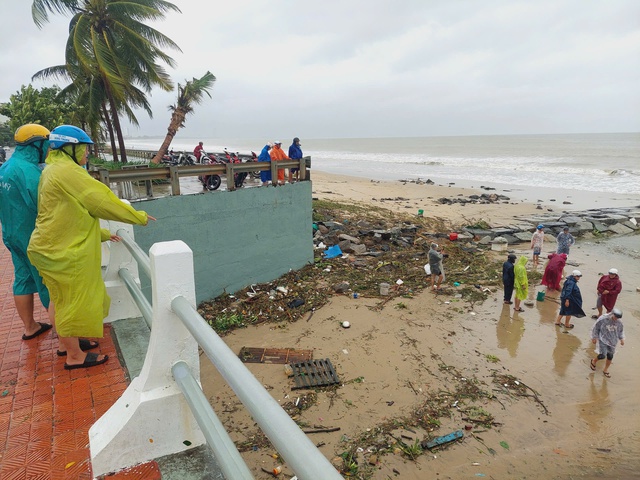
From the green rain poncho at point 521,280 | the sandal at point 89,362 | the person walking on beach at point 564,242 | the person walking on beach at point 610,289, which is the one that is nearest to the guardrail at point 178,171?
the sandal at point 89,362

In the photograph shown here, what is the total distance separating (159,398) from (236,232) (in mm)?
7197

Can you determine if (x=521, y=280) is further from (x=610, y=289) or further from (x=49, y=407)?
(x=49, y=407)

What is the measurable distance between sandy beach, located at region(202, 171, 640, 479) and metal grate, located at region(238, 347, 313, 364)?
17cm

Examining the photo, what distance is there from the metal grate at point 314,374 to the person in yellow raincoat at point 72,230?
12.6 feet

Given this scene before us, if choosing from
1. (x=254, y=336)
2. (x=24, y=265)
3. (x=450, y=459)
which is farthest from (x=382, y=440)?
(x=24, y=265)

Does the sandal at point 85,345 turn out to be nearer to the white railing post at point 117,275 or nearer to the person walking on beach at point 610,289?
the white railing post at point 117,275

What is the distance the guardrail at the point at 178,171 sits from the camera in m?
6.73

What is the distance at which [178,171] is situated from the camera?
24.5ft

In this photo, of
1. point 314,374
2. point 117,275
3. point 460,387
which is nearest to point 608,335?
point 460,387

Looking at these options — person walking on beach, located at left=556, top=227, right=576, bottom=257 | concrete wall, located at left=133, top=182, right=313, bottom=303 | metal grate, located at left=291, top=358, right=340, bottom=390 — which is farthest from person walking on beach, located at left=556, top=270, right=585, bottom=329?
concrete wall, located at left=133, top=182, right=313, bottom=303

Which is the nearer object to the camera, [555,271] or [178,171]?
[178,171]

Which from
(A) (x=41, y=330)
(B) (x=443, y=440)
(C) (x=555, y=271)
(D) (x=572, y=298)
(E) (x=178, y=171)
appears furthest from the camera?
(C) (x=555, y=271)

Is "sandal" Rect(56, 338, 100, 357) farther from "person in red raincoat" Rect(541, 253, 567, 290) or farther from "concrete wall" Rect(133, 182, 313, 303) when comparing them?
"person in red raincoat" Rect(541, 253, 567, 290)

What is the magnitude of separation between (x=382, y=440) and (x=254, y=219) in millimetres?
5631
